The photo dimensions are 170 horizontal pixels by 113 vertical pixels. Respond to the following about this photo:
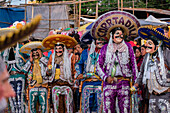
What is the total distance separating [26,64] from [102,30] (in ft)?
9.30

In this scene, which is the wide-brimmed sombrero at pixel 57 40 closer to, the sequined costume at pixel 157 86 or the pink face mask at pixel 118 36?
the pink face mask at pixel 118 36

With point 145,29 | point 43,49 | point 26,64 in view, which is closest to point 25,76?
point 26,64

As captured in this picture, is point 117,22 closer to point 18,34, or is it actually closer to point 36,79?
point 36,79

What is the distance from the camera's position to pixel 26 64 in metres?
8.52

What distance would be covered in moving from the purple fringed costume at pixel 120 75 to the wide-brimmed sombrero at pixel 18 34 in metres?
5.10

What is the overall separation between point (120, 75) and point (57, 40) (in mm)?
2165

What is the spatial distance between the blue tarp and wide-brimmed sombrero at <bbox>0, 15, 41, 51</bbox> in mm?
17901

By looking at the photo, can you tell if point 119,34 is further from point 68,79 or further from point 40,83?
point 40,83

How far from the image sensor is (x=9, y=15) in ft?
66.5

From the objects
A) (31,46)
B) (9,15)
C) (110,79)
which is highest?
(9,15)

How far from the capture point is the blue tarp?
1931cm

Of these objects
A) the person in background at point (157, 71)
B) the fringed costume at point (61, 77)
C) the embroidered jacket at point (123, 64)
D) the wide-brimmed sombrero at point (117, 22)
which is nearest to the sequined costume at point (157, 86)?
the person in background at point (157, 71)

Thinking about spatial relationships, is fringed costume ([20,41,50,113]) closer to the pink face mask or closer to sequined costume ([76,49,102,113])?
sequined costume ([76,49,102,113])

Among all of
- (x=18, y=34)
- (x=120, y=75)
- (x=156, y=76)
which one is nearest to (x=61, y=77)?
(x=120, y=75)
